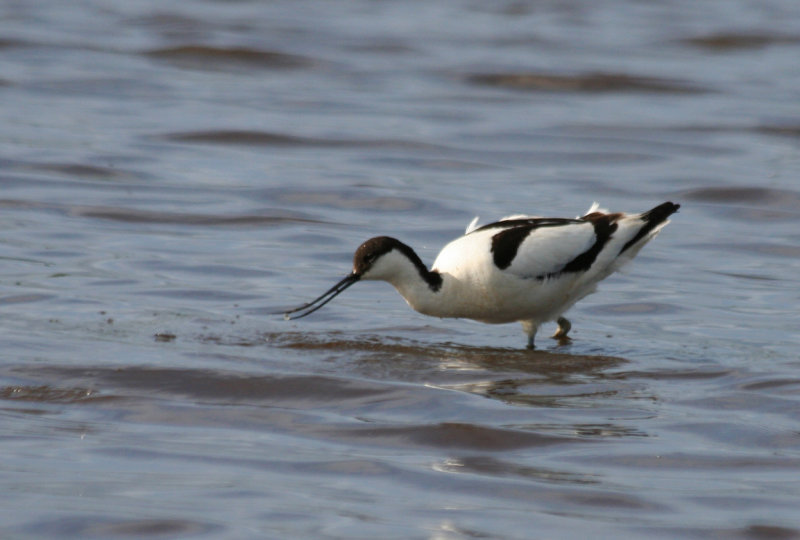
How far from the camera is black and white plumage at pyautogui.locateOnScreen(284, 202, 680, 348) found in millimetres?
7762

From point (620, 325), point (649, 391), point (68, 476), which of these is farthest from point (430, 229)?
point (68, 476)

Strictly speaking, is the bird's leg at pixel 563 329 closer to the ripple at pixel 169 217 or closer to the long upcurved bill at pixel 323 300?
the long upcurved bill at pixel 323 300

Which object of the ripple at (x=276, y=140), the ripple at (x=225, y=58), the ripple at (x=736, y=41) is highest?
the ripple at (x=736, y=41)

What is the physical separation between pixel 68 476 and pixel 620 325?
169 inches

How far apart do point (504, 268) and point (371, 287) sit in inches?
75.2

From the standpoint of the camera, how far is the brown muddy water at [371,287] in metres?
5.20

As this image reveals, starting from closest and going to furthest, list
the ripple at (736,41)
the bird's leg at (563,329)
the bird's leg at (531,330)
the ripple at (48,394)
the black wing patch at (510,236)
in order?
the ripple at (48,394), the black wing patch at (510,236), the bird's leg at (531,330), the bird's leg at (563,329), the ripple at (736,41)

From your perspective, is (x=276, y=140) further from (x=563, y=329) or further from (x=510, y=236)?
(x=510, y=236)

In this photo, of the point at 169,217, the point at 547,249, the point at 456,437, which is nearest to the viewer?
the point at 456,437

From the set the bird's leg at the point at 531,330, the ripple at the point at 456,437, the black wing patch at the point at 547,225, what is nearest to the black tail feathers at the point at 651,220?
the black wing patch at the point at 547,225

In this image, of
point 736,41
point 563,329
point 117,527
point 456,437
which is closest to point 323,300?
point 563,329

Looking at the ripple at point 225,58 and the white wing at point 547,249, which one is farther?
the ripple at point 225,58

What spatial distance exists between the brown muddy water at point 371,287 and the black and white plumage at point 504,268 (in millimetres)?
257

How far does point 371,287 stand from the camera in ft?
31.1
